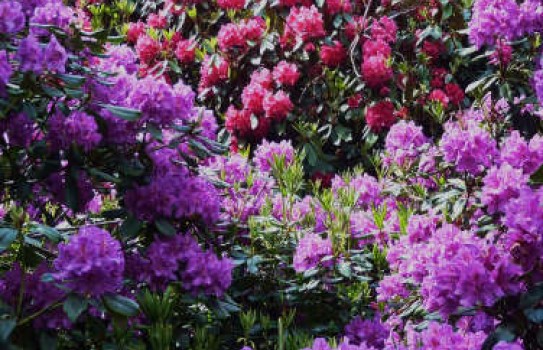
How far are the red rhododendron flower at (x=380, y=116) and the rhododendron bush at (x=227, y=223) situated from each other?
916mm

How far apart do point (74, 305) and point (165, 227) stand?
1.86 ft

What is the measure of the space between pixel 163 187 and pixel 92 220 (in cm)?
54

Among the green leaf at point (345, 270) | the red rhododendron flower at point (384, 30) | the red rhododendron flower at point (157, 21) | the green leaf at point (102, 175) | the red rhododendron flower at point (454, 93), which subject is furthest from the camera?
the red rhododendron flower at point (157, 21)

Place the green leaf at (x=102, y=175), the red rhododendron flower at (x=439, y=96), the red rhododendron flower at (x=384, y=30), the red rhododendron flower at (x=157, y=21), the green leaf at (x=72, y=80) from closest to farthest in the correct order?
the green leaf at (x=72, y=80)
the green leaf at (x=102, y=175)
the red rhododendron flower at (x=439, y=96)
the red rhododendron flower at (x=384, y=30)
the red rhododendron flower at (x=157, y=21)

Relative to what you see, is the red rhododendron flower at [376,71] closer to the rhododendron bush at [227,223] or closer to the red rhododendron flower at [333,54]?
the red rhododendron flower at [333,54]

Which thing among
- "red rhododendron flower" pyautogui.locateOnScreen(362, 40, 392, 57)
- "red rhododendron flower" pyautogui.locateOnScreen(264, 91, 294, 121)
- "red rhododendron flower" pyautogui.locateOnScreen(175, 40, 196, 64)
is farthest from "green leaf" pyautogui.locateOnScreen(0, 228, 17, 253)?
"red rhododendron flower" pyautogui.locateOnScreen(175, 40, 196, 64)

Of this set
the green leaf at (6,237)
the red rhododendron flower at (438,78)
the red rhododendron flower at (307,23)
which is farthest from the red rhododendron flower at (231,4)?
the green leaf at (6,237)

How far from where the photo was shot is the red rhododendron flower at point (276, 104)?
4715mm

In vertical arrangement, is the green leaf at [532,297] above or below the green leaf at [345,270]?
Answer: below

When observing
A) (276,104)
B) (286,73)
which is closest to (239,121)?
(276,104)

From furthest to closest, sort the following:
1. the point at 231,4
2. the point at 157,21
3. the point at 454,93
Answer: the point at 157,21
the point at 231,4
the point at 454,93

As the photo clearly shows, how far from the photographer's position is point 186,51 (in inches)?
211

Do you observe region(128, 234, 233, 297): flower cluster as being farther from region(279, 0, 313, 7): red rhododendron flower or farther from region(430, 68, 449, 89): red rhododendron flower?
region(279, 0, 313, 7): red rhododendron flower

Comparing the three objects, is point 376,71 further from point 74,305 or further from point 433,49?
point 74,305
